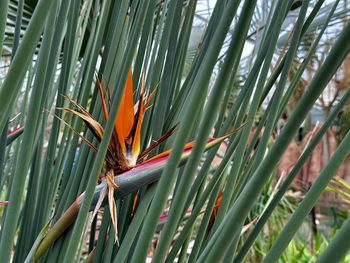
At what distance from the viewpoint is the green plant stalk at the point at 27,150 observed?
0.26 meters

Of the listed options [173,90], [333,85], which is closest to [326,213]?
[333,85]

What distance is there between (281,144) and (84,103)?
0.21 metres

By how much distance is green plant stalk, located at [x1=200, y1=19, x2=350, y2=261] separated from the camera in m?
0.18

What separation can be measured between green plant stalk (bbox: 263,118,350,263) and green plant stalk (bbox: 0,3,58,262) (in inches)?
5.8

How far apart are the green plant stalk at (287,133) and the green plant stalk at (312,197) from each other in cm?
2

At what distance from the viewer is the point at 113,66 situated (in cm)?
37

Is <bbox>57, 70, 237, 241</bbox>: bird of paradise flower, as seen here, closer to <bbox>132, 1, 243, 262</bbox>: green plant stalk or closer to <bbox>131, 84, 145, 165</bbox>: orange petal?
<bbox>131, 84, 145, 165</bbox>: orange petal

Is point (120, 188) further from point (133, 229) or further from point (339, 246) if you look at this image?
point (339, 246)

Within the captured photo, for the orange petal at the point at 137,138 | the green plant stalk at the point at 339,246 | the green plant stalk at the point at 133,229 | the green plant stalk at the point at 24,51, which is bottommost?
the green plant stalk at the point at 133,229

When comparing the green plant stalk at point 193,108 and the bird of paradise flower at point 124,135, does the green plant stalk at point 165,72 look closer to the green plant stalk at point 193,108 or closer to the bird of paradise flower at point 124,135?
the bird of paradise flower at point 124,135

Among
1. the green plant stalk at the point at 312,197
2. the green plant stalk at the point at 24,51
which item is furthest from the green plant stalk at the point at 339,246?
the green plant stalk at the point at 24,51

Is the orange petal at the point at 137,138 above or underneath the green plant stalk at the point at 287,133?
underneath

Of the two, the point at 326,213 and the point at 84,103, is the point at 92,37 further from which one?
the point at 326,213

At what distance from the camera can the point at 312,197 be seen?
0.19 meters
